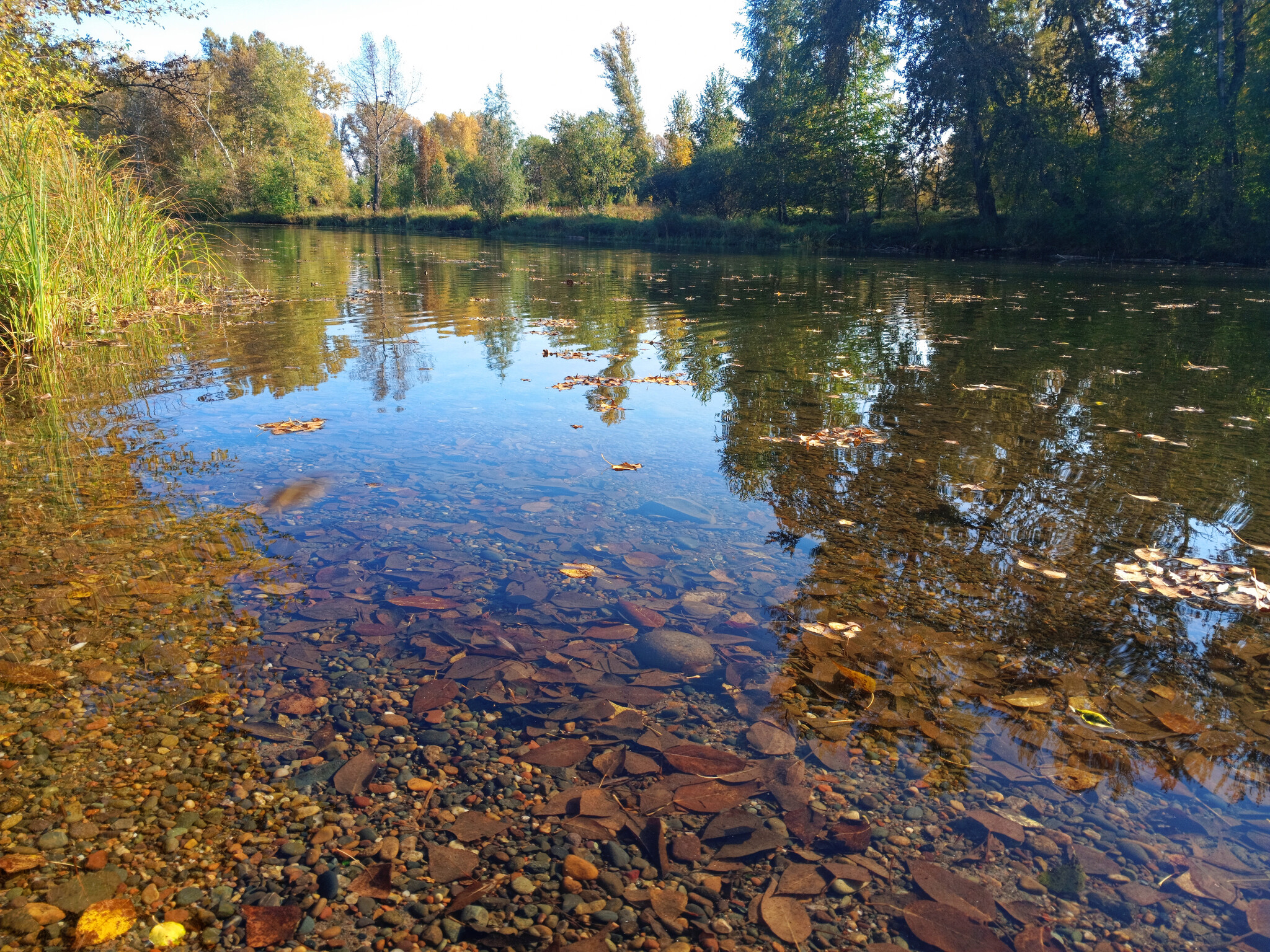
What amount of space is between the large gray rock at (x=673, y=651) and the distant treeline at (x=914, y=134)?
9539mm

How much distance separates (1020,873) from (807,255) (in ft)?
103

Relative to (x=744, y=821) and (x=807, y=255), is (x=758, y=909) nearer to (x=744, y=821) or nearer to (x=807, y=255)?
(x=744, y=821)

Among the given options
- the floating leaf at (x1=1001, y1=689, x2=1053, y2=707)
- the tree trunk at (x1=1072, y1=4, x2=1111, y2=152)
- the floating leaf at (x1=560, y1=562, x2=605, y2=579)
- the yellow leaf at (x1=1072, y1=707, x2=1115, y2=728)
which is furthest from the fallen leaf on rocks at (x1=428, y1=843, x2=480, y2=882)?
the tree trunk at (x1=1072, y1=4, x2=1111, y2=152)

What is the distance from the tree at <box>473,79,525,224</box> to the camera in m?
45.6

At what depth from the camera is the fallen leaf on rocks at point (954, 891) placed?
5.44ft

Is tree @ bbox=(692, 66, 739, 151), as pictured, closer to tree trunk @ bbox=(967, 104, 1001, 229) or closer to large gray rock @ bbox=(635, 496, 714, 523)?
tree trunk @ bbox=(967, 104, 1001, 229)

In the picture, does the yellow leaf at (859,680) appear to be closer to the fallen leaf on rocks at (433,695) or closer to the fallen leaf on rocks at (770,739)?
the fallen leaf on rocks at (770,739)

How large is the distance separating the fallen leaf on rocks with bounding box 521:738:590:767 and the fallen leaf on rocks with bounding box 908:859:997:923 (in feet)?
3.05

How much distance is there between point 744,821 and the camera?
75.0 inches

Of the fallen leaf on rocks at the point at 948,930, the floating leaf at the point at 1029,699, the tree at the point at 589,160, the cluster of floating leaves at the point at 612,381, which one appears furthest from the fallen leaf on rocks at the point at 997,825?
the tree at the point at 589,160

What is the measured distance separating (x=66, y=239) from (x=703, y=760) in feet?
26.3

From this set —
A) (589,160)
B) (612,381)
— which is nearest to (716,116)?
(589,160)

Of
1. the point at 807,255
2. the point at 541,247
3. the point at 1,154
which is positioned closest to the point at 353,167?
the point at 541,247

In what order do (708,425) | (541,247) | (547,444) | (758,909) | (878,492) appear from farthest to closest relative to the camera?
1. (541,247)
2. (708,425)
3. (547,444)
4. (878,492)
5. (758,909)
